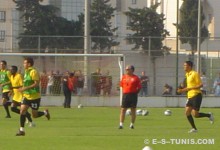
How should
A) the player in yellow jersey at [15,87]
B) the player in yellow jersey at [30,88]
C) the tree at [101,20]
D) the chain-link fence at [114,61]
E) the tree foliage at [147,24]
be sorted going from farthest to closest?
the tree foliage at [147,24] → the tree at [101,20] → the chain-link fence at [114,61] → the player in yellow jersey at [15,87] → the player in yellow jersey at [30,88]

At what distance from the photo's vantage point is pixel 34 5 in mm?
63906

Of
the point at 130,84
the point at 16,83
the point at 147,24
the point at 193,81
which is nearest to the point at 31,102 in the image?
the point at 130,84

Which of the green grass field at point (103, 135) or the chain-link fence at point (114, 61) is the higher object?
the chain-link fence at point (114, 61)

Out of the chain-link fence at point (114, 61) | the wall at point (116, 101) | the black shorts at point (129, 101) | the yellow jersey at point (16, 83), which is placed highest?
the chain-link fence at point (114, 61)

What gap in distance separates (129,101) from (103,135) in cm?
363

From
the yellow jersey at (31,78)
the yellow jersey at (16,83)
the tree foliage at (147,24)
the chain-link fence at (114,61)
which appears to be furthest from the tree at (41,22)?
the yellow jersey at (31,78)

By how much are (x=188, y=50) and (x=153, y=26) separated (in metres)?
16.5

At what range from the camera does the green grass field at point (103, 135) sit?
1794 cm

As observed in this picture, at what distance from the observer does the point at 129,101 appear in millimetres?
24531

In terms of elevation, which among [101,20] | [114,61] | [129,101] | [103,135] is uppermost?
[101,20]

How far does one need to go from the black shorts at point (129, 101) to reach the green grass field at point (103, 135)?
2.26ft

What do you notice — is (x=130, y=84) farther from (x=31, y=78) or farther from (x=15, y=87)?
(x=15, y=87)

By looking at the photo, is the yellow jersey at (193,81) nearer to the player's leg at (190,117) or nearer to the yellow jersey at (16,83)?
the player's leg at (190,117)

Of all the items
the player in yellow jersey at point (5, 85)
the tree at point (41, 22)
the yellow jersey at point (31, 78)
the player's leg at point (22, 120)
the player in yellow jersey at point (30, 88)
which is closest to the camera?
the player's leg at point (22, 120)
